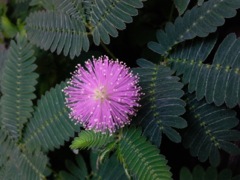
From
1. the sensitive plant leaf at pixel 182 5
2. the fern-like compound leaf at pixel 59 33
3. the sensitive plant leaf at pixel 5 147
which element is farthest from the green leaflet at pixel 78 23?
the sensitive plant leaf at pixel 5 147

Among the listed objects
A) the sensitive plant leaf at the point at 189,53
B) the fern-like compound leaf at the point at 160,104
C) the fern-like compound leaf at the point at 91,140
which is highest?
the sensitive plant leaf at the point at 189,53

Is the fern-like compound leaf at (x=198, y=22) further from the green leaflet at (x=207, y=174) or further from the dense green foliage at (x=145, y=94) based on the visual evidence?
the green leaflet at (x=207, y=174)

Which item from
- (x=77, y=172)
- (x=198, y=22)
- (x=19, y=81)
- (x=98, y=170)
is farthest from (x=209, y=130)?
(x=19, y=81)

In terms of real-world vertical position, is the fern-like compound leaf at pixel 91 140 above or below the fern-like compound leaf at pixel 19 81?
below

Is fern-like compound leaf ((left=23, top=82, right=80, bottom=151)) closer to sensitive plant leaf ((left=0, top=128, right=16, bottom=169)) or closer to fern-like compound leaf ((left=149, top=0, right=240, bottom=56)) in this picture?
sensitive plant leaf ((left=0, top=128, right=16, bottom=169))

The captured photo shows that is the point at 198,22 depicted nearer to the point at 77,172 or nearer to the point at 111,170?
the point at 111,170

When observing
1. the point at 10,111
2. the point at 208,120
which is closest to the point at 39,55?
the point at 10,111
